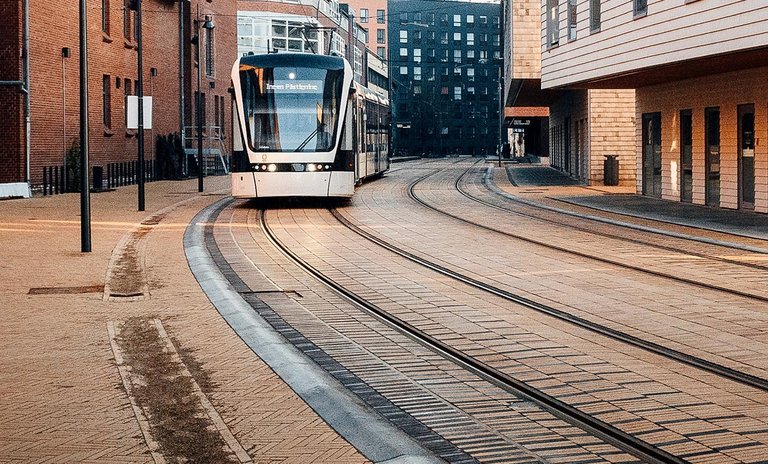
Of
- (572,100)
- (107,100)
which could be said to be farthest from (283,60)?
(572,100)

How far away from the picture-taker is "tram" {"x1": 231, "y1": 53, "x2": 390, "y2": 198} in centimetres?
2623

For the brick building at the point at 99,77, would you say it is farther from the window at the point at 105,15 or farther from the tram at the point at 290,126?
the tram at the point at 290,126

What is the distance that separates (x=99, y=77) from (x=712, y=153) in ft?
70.7

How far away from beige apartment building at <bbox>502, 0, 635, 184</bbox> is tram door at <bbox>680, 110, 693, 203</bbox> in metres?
4.05

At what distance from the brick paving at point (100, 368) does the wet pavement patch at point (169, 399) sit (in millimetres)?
114

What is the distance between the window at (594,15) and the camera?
29.7 metres

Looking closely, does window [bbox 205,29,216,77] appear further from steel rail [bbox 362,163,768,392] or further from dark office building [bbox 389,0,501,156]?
dark office building [bbox 389,0,501,156]

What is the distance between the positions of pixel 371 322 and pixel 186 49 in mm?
46484

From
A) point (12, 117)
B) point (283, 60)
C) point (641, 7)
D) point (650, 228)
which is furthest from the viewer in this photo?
point (12, 117)

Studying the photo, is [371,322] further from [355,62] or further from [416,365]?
[355,62]

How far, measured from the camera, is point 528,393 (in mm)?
7730

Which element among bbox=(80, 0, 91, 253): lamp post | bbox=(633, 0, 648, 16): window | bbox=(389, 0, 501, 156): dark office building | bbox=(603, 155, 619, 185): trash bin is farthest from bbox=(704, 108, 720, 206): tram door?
bbox=(389, 0, 501, 156): dark office building

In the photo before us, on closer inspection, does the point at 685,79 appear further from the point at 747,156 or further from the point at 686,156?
the point at 747,156

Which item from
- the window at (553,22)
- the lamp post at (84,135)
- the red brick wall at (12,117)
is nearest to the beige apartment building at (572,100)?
the window at (553,22)
